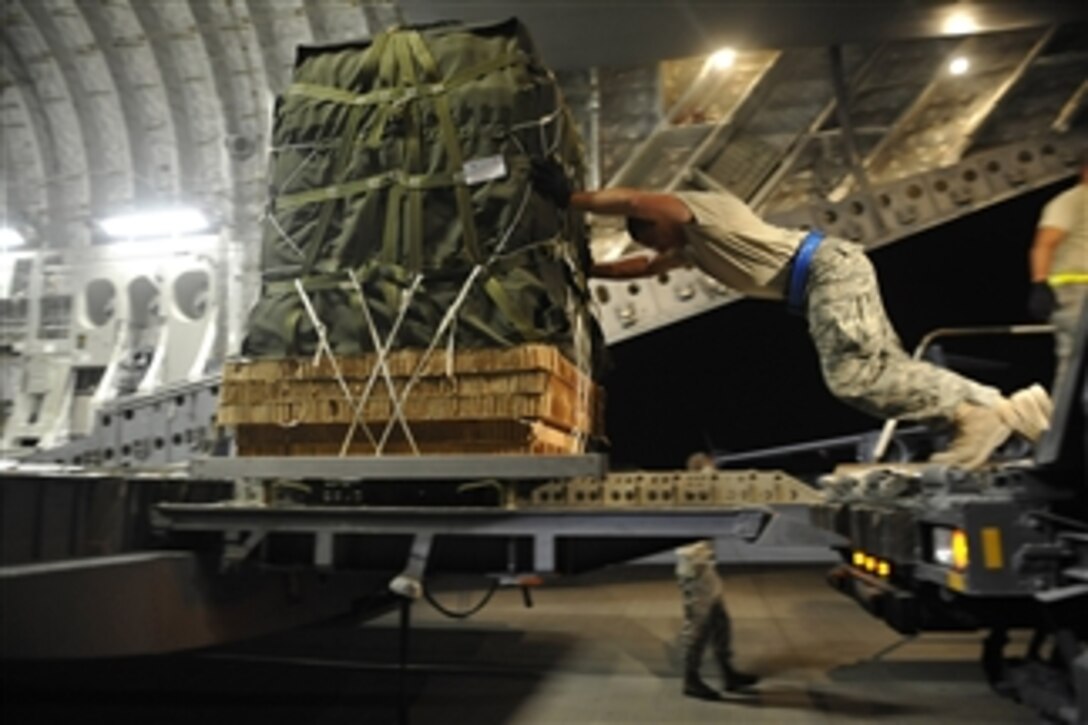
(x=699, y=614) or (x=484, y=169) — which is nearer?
(x=484, y=169)

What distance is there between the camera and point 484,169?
4.30m

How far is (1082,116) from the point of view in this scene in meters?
10.4

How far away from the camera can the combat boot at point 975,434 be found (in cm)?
488

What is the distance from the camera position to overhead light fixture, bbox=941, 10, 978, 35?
Result: 9664mm

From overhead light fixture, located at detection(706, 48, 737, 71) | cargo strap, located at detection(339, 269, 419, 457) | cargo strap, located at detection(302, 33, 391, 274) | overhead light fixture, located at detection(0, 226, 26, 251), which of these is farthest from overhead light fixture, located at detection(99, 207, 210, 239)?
cargo strap, located at detection(339, 269, 419, 457)

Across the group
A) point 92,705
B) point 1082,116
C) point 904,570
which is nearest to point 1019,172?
point 1082,116

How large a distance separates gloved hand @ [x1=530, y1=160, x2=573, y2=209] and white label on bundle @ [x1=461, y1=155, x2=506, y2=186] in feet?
0.52

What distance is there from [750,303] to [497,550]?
847 centimetres

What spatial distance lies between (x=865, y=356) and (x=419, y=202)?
2.55 metres

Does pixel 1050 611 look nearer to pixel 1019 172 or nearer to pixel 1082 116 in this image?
pixel 1019 172

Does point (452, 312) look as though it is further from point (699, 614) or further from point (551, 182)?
point (699, 614)

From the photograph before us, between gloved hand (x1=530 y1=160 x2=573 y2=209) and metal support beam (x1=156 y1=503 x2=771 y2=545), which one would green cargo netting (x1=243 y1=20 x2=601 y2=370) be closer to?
gloved hand (x1=530 y1=160 x2=573 y2=209)

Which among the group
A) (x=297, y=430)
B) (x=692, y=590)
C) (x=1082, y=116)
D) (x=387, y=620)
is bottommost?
(x=387, y=620)

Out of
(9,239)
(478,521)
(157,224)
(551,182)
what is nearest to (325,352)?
(478,521)
